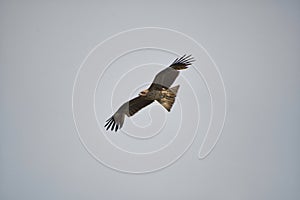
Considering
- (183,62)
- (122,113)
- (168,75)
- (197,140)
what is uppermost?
(183,62)

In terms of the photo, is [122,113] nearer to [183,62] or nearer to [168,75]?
[168,75]

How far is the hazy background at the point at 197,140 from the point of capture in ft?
6.18

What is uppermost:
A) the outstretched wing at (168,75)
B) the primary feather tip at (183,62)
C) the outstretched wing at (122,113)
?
the primary feather tip at (183,62)

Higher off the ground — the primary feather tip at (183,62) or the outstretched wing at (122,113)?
the primary feather tip at (183,62)

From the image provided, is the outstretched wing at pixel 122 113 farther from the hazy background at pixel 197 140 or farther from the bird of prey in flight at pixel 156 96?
the hazy background at pixel 197 140

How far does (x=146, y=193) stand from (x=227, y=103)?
0.62m

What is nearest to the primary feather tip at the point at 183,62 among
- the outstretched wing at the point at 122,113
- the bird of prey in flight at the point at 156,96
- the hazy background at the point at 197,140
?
the bird of prey in flight at the point at 156,96

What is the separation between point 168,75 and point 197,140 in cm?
37

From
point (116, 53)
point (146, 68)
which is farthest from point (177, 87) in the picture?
point (116, 53)

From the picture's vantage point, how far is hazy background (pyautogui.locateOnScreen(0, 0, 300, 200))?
1.88 metres

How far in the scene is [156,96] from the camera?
75.4 inches

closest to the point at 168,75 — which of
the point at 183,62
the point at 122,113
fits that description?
the point at 183,62

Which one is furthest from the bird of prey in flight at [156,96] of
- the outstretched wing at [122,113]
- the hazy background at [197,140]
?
the hazy background at [197,140]

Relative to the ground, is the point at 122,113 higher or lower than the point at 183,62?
lower
